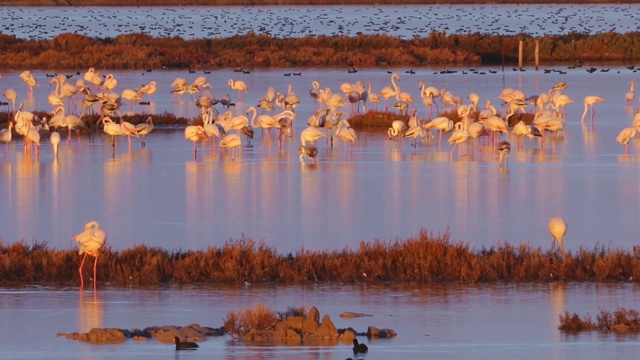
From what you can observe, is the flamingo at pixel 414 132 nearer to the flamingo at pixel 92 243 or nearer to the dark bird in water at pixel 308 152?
the dark bird in water at pixel 308 152

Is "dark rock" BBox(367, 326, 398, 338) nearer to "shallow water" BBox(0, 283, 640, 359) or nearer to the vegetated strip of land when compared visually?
"shallow water" BBox(0, 283, 640, 359)

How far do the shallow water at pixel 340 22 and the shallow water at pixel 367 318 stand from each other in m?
54.0

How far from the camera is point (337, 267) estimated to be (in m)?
11.8

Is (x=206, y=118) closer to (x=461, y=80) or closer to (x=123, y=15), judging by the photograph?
(x=461, y=80)

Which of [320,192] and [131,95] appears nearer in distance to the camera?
[320,192]

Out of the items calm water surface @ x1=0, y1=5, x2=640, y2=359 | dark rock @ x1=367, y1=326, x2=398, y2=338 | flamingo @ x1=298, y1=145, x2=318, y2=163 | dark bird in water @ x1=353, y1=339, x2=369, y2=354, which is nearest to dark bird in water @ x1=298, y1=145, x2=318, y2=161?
flamingo @ x1=298, y1=145, x2=318, y2=163

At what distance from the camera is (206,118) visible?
23.9m

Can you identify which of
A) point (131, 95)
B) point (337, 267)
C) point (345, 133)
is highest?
point (131, 95)

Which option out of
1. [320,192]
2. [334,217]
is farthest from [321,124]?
[334,217]

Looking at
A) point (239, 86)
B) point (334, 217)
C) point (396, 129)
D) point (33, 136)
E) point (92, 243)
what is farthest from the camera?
point (239, 86)

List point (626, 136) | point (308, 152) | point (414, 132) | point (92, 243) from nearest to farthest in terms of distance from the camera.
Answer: point (92, 243) → point (308, 152) → point (626, 136) → point (414, 132)

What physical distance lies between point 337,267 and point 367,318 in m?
1.71

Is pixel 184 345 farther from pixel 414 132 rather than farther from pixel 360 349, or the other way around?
pixel 414 132

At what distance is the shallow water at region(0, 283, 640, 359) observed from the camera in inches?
355
